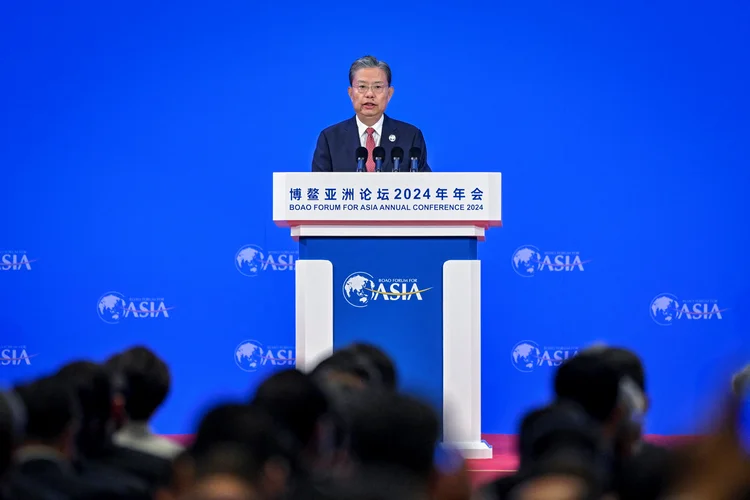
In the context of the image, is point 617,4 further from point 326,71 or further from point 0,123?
point 0,123

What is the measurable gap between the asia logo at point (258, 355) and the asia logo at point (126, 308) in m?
0.52

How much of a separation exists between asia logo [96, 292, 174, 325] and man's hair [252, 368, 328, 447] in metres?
4.48

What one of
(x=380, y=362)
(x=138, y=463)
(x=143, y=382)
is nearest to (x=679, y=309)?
(x=380, y=362)

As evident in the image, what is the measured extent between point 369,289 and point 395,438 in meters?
2.71

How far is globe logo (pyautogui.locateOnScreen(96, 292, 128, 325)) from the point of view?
6.68m

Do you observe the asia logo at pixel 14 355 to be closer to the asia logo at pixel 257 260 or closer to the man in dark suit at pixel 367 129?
→ the asia logo at pixel 257 260

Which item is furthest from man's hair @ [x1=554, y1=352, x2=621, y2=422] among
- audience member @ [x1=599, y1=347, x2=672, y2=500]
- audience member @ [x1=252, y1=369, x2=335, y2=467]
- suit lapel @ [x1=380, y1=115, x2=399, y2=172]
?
suit lapel @ [x1=380, y1=115, x2=399, y2=172]

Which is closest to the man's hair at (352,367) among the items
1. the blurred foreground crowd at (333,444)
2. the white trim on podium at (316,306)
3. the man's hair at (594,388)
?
the blurred foreground crowd at (333,444)

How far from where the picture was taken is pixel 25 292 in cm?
669

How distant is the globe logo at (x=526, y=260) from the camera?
6605 millimetres

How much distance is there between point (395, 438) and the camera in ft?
5.54

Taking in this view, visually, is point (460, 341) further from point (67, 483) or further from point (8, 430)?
point (8, 430)

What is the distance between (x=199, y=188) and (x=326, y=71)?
3.54 ft

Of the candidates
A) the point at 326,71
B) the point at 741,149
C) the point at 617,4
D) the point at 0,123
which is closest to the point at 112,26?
the point at 0,123
